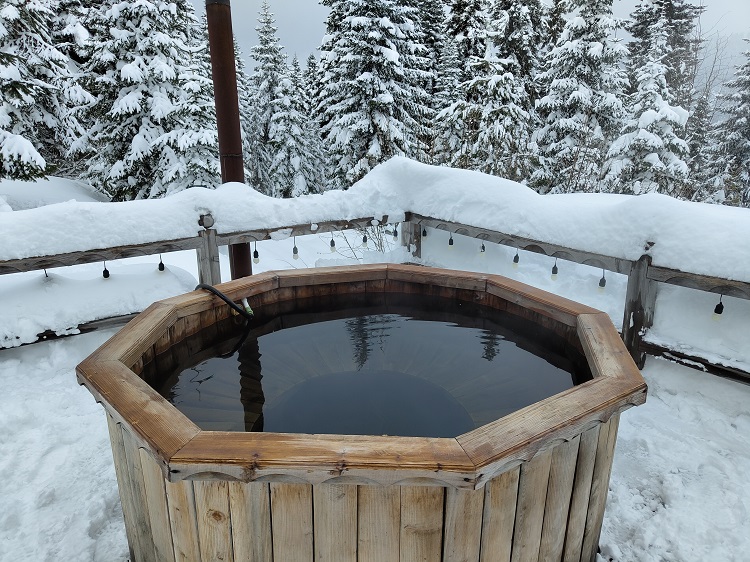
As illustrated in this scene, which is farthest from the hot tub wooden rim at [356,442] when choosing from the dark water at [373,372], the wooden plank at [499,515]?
the dark water at [373,372]

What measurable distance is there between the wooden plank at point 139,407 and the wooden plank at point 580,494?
1.48 meters

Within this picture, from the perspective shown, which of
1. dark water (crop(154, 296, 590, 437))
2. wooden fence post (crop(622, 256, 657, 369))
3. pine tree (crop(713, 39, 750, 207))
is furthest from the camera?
pine tree (crop(713, 39, 750, 207))

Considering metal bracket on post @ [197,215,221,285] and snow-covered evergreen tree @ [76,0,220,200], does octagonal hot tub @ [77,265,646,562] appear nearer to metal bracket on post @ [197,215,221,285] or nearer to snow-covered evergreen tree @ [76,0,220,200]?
metal bracket on post @ [197,215,221,285]

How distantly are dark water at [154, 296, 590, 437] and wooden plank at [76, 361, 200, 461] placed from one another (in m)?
0.44

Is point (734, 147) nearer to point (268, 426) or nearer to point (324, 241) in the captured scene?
point (324, 241)

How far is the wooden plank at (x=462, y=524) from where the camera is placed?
159 centimetres

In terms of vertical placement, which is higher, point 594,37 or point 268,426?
point 594,37

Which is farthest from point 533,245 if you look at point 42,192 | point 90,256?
point 42,192

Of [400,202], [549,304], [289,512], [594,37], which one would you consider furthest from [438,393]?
[594,37]

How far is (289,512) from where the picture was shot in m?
1.58

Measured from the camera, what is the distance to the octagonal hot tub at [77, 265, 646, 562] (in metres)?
1.51

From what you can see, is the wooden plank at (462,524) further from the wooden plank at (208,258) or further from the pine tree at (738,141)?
the pine tree at (738,141)

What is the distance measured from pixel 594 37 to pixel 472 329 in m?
16.0

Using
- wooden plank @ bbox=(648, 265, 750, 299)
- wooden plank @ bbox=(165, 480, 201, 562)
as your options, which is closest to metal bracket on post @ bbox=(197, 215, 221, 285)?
wooden plank @ bbox=(165, 480, 201, 562)
